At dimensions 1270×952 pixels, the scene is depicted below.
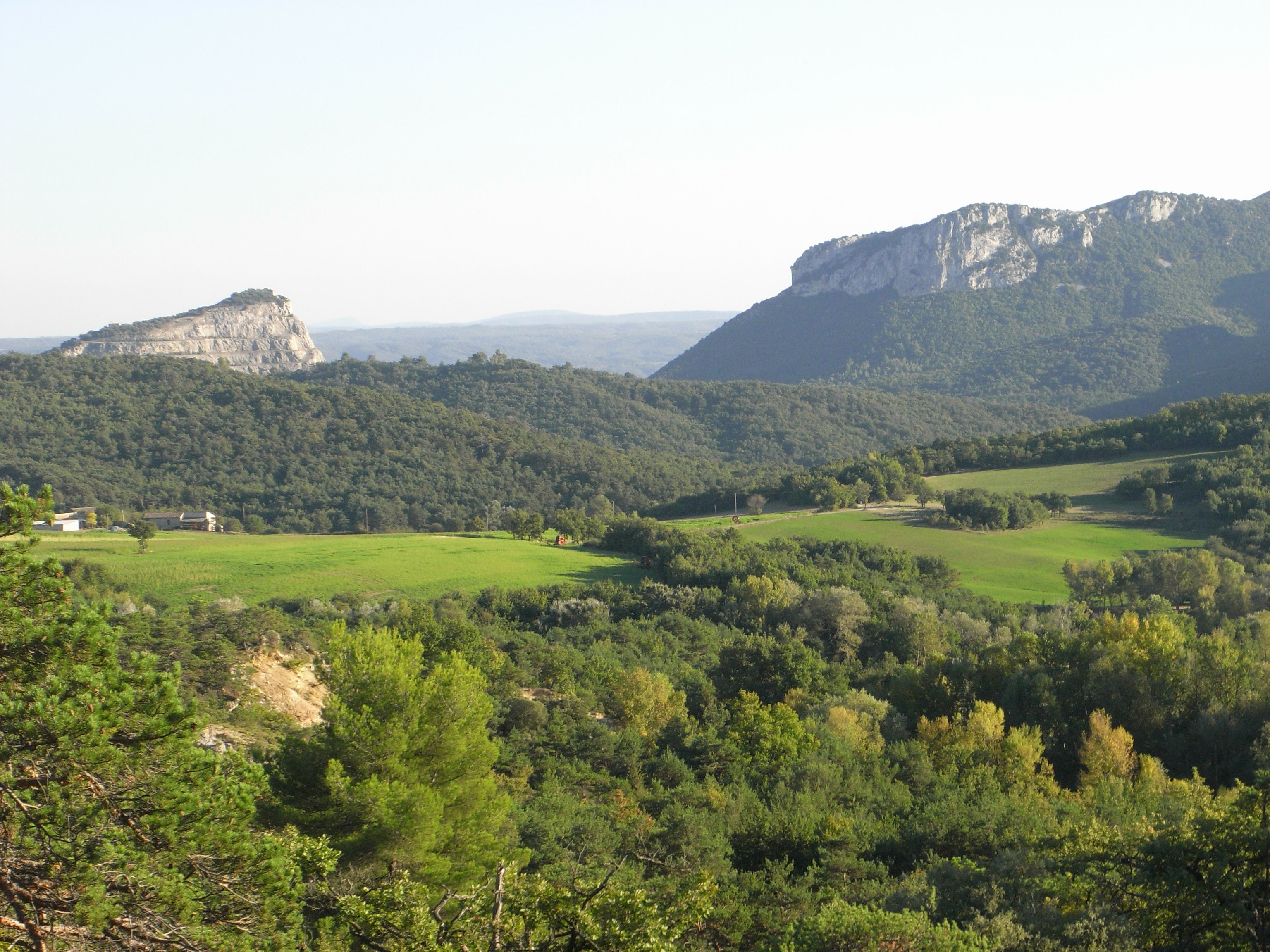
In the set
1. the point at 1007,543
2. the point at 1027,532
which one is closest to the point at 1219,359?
the point at 1027,532

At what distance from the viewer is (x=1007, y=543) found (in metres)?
57.9

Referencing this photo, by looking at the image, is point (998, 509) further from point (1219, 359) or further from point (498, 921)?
point (1219, 359)

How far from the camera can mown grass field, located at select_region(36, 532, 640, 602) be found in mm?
45000

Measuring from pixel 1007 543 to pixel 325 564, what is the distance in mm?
38531

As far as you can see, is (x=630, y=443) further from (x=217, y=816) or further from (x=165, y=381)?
(x=217, y=816)

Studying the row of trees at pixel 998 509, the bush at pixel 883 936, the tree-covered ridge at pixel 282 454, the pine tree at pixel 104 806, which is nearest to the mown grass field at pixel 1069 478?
the row of trees at pixel 998 509

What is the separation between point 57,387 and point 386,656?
337ft

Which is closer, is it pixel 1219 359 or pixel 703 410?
pixel 703 410

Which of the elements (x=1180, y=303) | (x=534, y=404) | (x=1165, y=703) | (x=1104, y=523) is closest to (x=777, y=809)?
(x=1165, y=703)

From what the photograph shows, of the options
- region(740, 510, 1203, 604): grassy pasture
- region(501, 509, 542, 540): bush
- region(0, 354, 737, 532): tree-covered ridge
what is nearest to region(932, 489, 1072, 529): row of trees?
region(740, 510, 1203, 604): grassy pasture

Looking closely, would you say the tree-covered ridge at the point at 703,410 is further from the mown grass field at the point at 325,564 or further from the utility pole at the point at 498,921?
the utility pole at the point at 498,921

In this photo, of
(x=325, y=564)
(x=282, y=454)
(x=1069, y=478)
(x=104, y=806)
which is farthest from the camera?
(x=282, y=454)

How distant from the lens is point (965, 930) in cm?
1224

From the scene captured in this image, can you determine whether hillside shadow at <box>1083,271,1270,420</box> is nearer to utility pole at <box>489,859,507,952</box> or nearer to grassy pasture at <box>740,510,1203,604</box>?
grassy pasture at <box>740,510,1203,604</box>
